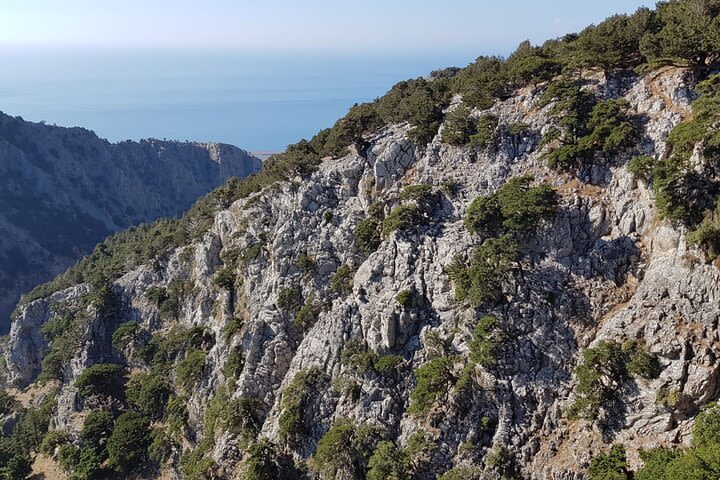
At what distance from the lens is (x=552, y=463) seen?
29172 mm

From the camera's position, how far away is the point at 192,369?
50656 millimetres

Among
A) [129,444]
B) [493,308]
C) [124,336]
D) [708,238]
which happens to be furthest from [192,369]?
[708,238]

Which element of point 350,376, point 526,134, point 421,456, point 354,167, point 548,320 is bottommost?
point 421,456

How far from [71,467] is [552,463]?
168ft

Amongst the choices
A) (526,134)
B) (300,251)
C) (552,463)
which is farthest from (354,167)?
(552,463)

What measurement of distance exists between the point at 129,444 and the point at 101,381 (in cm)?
1242

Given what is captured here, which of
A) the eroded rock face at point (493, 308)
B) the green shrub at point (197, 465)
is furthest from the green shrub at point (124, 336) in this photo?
the green shrub at point (197, 465)

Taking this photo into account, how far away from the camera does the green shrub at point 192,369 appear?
50.7 m

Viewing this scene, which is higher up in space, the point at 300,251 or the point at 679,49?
the point at 679,49

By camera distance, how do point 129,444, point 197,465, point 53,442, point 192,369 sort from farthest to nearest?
point 53,442
point 192,369
point 129,444
point 197,465

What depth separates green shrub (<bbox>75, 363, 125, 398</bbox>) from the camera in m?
57.4

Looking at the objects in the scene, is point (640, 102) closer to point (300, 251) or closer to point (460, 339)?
point (460, 339)

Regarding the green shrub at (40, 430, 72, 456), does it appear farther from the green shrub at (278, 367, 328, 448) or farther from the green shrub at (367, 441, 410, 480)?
the green shrub at (367, 441, 410, 480)

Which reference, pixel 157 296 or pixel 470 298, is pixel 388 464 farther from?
pixel 157 296
